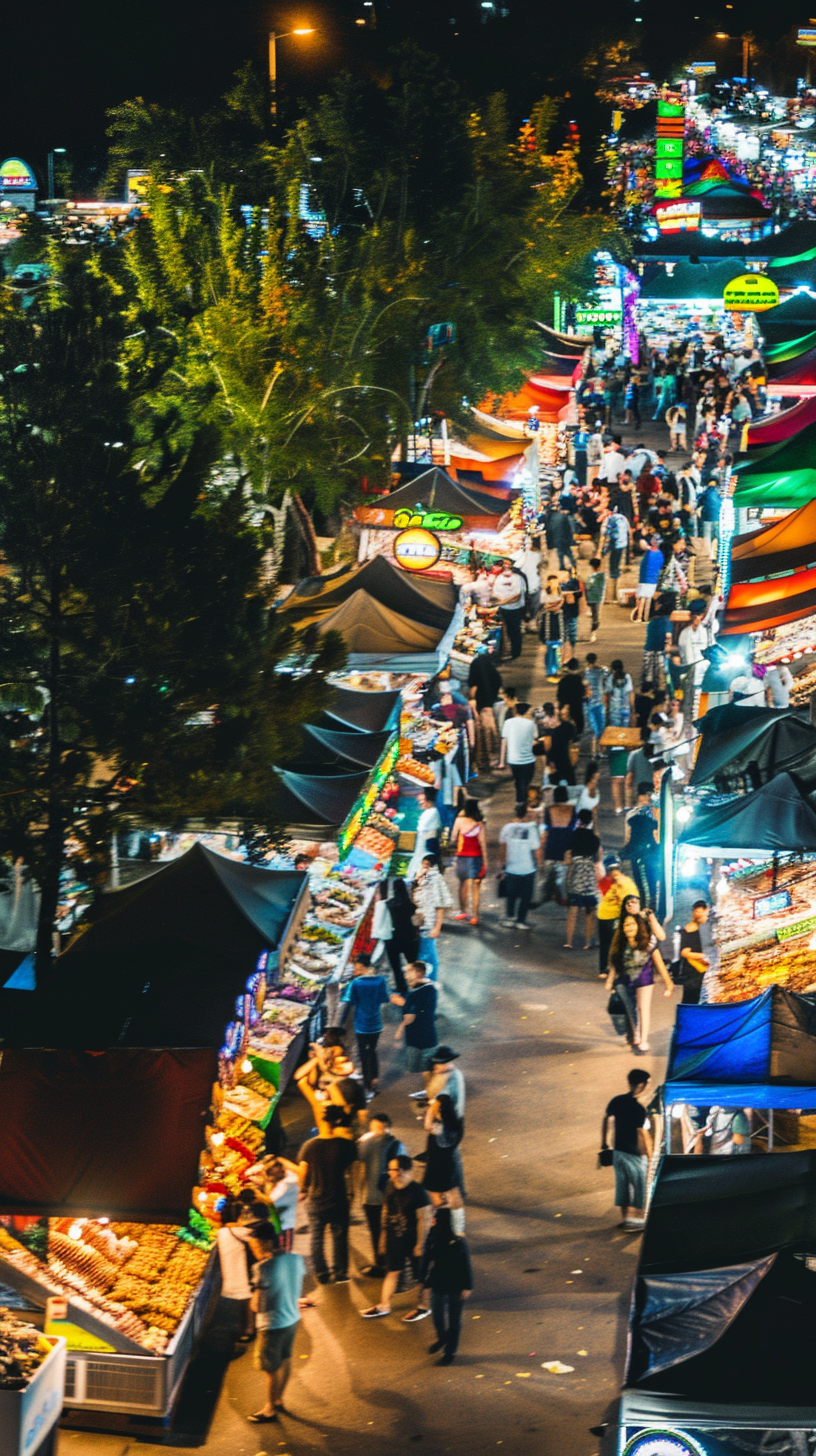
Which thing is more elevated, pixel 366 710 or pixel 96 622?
pixel 96 622

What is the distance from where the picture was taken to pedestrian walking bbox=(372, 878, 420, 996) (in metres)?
13.1

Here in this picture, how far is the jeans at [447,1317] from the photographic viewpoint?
8750mm

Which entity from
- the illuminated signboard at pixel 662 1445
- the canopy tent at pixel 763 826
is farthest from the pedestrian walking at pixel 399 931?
the illuminated signboard at pixel 662 1445

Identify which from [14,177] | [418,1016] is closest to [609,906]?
[418,1016]

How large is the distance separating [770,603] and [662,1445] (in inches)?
446

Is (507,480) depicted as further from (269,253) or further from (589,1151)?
(589,1151)

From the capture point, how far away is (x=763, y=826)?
12352 millimetres

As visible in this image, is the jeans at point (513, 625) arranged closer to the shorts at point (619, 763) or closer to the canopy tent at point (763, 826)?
the shorts at point (619, 763)

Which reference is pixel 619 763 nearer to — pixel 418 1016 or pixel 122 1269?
pixel 418 1016

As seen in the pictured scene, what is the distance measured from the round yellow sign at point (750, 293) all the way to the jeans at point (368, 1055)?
2274 cm

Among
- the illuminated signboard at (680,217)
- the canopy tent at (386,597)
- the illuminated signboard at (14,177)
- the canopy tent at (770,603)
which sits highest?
the illuminated signboard at (14,177)

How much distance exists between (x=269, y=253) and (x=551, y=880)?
10.5 metres

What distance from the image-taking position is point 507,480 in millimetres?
24031

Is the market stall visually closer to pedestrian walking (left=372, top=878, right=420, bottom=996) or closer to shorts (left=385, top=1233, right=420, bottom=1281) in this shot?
shorts (left=385, top=1233, right=420, bottom=1281)
